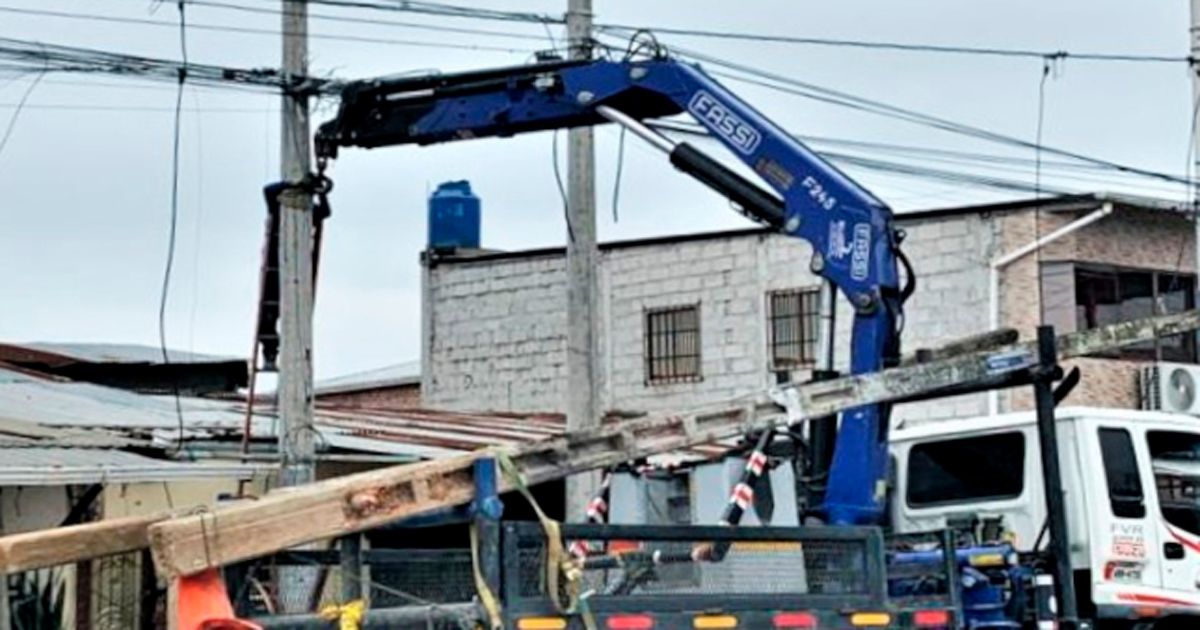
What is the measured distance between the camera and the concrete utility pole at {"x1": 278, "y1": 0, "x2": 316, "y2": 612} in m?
14.9

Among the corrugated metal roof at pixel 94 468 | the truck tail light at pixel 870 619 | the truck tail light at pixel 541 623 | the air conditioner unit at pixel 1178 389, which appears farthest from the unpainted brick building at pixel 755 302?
the truck tail light at pixel 541 623

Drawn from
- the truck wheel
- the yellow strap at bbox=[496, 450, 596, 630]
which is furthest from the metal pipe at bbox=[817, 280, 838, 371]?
the yellow strap at bbox=[496, 450, 596, 630]

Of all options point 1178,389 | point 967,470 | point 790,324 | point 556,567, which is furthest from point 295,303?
point 1178,389

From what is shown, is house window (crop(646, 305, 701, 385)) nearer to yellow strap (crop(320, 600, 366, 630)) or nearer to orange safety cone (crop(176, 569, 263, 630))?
yellow strap (crop(320, 600, 366, 630))

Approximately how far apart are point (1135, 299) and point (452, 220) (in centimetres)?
1096

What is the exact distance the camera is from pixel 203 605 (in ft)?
24.9

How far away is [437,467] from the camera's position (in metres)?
8.23

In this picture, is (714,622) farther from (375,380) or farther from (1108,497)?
(375,380)

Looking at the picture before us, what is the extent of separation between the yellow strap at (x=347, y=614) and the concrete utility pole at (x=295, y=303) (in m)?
Answer: 6.69

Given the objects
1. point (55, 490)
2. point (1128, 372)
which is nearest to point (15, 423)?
point (55, 490)

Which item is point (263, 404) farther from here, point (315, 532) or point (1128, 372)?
point (315, 532)

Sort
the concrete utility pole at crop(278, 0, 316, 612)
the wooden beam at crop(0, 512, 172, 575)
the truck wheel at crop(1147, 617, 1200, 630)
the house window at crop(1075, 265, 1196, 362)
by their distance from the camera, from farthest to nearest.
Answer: the house window at crop(1075, 265, 1196, 362) → the concrete utility pole at crop(278, 0, 316, 612) → the truck wheel at crop(1147, 617, 1200, 630) → the wooden beam at crop(0, 512, 172, 575)

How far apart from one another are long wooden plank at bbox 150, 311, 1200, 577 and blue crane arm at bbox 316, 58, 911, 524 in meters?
0.71

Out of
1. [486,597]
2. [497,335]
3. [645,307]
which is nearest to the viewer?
[486,597]
